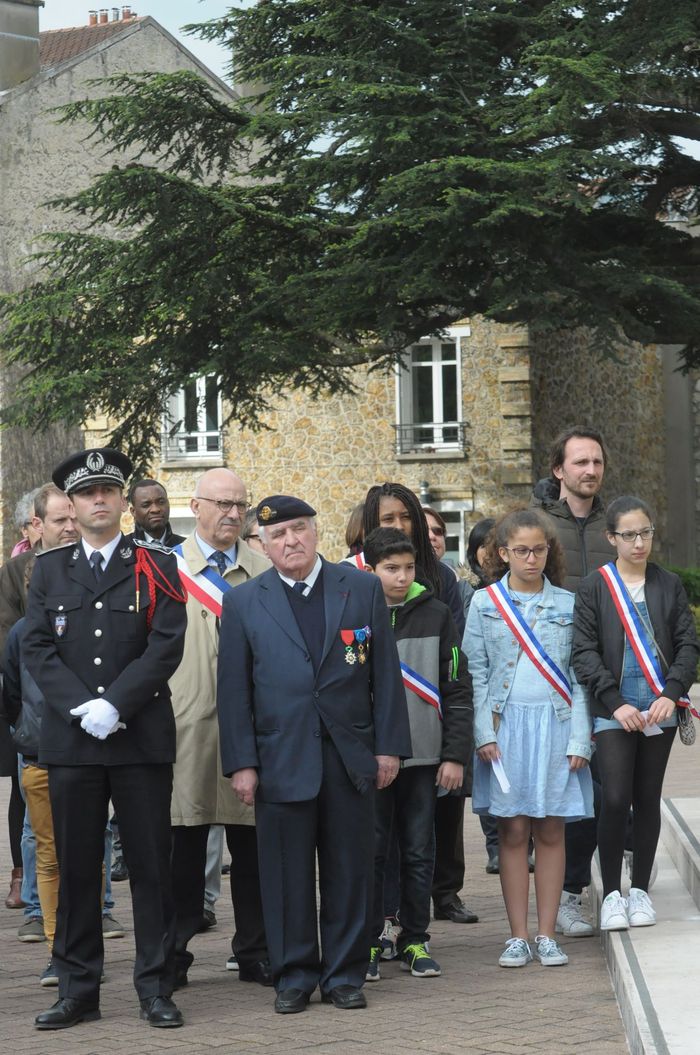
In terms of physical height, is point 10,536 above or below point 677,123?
below

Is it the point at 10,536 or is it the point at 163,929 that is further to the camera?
the point at 10,536

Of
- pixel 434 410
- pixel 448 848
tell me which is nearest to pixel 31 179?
pixel 434 410

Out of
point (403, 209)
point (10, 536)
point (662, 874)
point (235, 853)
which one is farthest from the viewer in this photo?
point (10, 536)

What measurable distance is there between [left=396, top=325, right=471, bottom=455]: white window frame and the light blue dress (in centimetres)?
2525

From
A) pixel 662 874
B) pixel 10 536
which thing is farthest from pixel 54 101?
pixel 662 874

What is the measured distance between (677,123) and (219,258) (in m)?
6.72

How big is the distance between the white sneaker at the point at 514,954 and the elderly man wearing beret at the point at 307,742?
803 mm

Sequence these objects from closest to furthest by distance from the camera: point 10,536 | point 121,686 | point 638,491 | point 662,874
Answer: point 121,686
point 662,874
point 10,536
point 638,491

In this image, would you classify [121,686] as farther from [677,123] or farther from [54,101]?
[54,101]

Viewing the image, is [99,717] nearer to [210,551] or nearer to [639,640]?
[210,551]

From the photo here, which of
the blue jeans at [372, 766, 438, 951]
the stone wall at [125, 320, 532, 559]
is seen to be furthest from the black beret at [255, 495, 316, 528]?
the stone wall at [125, 320, 532, 559]

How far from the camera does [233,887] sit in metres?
6.57

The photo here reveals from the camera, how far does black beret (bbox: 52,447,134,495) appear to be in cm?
599

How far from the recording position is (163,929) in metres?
5.90
